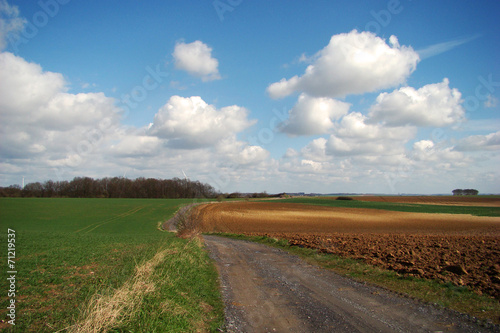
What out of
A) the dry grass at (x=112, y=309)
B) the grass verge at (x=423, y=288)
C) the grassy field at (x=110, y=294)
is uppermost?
the dry grass at (x=112, y=309)

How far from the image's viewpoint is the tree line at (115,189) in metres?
124

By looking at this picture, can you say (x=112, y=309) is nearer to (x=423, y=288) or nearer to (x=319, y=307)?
(x=319, y=307)

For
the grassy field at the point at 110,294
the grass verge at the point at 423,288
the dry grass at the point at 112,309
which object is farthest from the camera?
the grass verge at the point at 423,288

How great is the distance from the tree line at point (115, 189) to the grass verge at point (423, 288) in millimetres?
128976

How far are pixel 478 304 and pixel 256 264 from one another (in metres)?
9.14

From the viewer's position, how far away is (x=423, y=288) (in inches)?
389

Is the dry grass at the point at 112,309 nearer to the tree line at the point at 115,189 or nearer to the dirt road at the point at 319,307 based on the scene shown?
the dirt road at the point at 319,307

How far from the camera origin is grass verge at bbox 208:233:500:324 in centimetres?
790

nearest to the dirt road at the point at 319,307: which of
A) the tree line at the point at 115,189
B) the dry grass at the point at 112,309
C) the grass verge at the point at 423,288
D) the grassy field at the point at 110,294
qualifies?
the grass verge at the point at 423,288

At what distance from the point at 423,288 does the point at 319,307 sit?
4.36 meters

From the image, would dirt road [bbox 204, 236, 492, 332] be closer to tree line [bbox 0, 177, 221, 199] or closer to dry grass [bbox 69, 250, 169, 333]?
dry grass [bbox 69, 250, 169, 333]

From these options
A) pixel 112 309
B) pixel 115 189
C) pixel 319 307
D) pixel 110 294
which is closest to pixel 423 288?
pixel 319 307

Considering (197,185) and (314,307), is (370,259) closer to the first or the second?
(314,307)

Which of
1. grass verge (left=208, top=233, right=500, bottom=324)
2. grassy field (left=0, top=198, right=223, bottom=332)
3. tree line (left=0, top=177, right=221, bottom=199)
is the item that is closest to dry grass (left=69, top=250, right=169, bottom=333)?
grassy field (left=0, top=198, right=223, bottom=332)
